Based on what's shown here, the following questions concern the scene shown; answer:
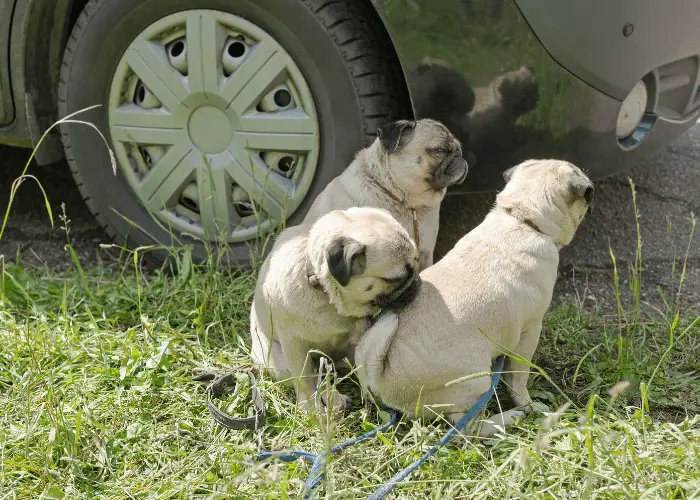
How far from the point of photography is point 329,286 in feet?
11.3

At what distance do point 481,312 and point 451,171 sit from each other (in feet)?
3.41

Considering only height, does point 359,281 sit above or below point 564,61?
below

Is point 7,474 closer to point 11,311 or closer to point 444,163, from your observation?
point 11,311

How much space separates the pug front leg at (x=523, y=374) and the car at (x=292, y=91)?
0.97 metres

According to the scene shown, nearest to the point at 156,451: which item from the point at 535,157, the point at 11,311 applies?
the point at 11,311

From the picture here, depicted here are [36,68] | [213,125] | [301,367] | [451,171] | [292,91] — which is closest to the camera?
[301,367]

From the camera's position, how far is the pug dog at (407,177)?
163 inches

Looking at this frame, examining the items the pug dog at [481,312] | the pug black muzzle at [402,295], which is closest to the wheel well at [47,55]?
the pug dog at [481,312]

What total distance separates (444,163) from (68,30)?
251 centimetres

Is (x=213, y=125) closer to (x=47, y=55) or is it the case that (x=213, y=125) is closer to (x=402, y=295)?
(x=47, y=55)

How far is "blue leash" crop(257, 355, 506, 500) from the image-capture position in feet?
9.80

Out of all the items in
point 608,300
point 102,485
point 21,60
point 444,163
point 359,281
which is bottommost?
point 102,485

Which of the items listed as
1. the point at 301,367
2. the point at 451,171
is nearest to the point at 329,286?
the point at 301,367

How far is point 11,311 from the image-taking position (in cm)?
455
